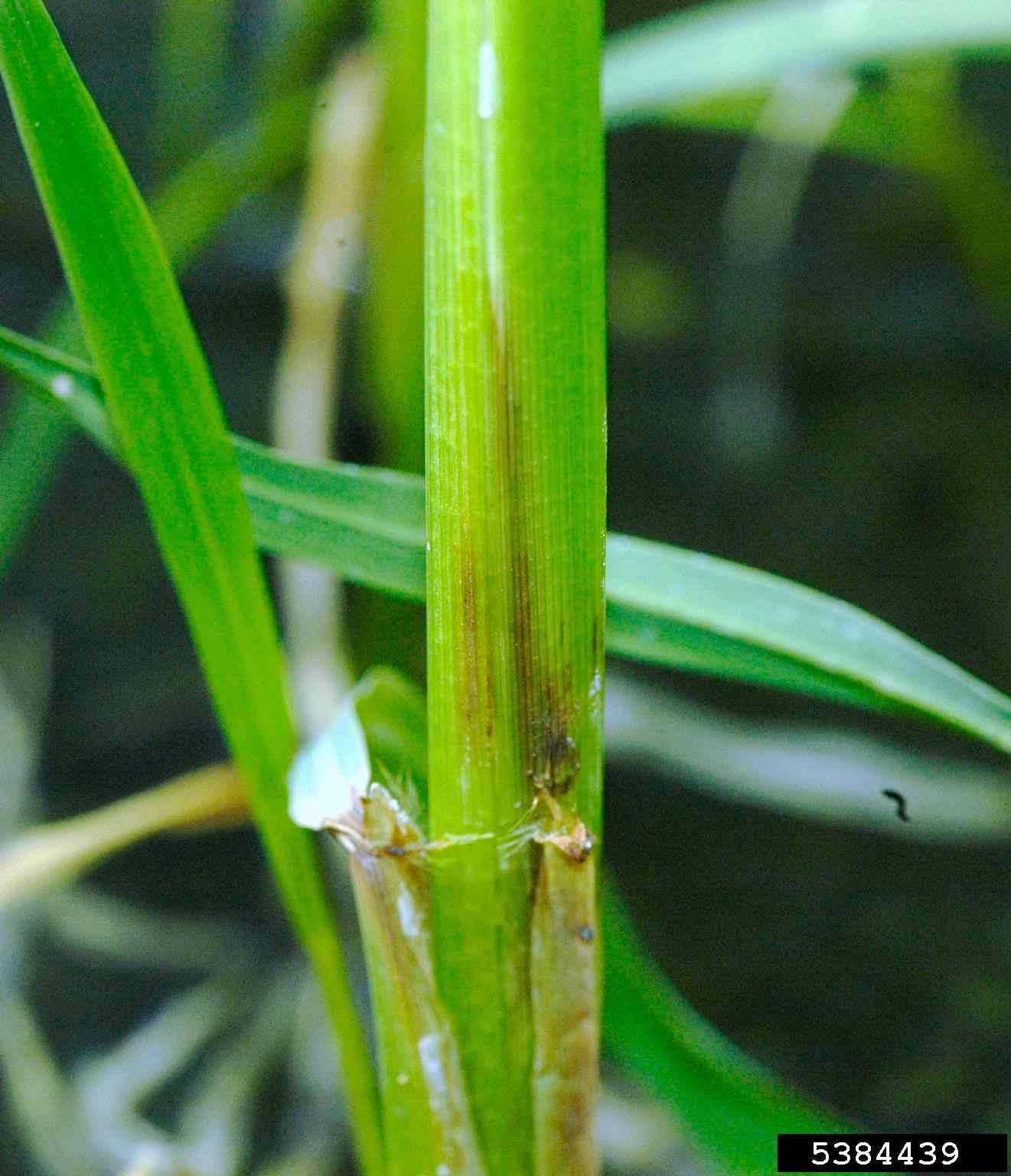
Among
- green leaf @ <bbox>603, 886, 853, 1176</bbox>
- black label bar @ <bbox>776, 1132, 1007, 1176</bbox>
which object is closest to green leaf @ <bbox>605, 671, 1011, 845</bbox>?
black label bar @ <bbox>776, 1132, 1007, 1176</bbox>

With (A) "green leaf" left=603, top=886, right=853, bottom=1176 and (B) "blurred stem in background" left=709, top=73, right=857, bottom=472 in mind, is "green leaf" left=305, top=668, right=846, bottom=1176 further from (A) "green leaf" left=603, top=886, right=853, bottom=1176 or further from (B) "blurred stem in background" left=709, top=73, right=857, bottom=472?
(B) "blurred stem in background" left=709, top=73, right=857, bottom=472

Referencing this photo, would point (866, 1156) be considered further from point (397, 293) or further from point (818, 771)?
point (397, 293)

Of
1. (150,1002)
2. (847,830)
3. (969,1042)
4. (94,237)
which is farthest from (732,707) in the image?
(94,237)

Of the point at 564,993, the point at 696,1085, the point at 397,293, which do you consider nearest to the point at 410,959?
the point at 564,993

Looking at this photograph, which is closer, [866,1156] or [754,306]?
[866,1156]

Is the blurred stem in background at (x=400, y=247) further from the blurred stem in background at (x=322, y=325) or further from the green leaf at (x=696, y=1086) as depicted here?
the green leaf at (x=696, y=1086)
